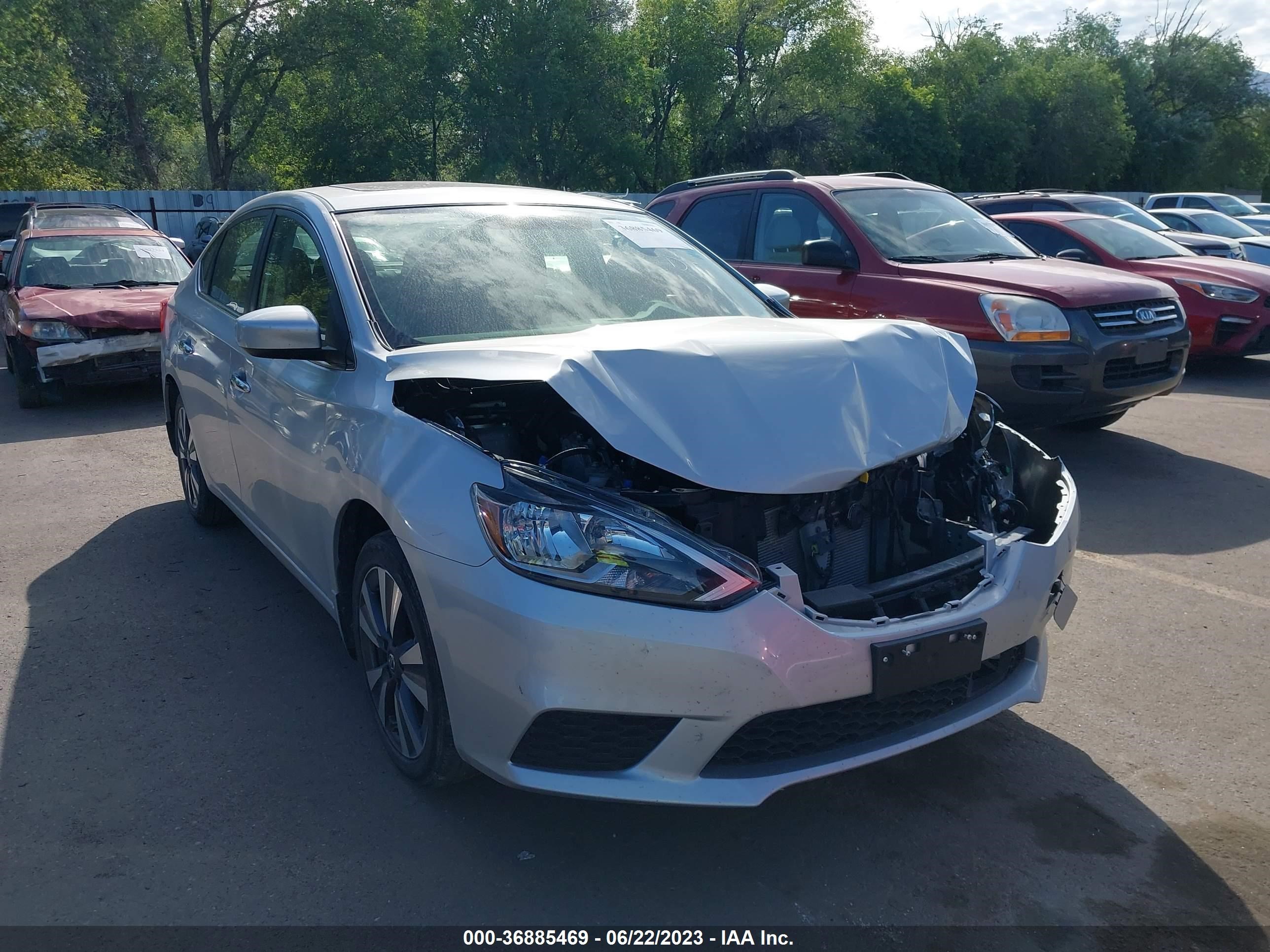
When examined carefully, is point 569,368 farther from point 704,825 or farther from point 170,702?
point 170,702

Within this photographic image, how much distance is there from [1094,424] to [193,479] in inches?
243

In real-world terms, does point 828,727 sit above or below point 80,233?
below

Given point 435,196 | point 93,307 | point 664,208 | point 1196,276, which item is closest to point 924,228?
point 664,208

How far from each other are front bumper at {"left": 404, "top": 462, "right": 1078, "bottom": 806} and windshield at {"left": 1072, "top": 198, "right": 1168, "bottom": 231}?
40.2 ft

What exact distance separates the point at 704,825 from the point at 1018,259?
5.70 m

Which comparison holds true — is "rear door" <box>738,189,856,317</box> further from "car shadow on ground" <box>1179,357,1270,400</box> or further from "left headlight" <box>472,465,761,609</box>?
"left headlight" <box>472,465,761,609</box>

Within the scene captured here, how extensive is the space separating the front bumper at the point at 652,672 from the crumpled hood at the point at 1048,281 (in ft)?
14.4

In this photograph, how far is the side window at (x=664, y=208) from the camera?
8.66 metres

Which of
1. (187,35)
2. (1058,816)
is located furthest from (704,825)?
(187,35)

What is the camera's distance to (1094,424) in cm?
767

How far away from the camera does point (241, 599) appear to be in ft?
15.0

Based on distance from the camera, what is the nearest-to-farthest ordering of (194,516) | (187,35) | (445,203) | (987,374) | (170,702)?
1. (170,702)
2. (445,203)
3. (194,516)
4. (987,374)
5. (187,35)

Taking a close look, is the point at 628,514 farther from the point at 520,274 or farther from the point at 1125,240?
the point at 1125,240

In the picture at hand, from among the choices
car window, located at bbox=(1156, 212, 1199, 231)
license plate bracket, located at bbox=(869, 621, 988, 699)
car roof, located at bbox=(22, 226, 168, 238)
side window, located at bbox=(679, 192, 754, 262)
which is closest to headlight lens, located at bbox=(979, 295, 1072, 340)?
side window, located at bbox=(679, 192, 754, 262)
